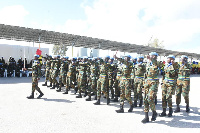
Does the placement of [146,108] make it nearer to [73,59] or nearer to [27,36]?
[73,59]

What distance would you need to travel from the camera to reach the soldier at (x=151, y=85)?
4695 millimetres

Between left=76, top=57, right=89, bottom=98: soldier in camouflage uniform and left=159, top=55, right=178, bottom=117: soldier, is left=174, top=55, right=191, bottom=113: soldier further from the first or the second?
left=76, top=57, right=89, bottom=98: soldier in camouflage uniform

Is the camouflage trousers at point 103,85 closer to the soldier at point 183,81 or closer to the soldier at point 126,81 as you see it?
the soldier at point 126,81

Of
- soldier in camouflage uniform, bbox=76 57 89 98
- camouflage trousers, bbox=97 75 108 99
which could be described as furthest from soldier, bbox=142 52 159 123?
soldier in camouflage uniform, bbox=76 57 89 98

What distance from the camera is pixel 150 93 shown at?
4703mm

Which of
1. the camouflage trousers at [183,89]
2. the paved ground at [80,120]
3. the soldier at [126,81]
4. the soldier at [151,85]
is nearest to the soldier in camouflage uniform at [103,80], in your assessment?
the paved ground at [80,120]

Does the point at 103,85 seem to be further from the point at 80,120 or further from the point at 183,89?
the point at 183,89

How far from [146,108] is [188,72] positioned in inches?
93.4

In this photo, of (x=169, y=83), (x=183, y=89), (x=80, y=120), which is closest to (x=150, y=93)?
(x=169, y=83)

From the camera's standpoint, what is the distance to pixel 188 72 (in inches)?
235

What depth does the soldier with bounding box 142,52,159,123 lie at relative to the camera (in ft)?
15.4

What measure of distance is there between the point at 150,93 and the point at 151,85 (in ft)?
0.82

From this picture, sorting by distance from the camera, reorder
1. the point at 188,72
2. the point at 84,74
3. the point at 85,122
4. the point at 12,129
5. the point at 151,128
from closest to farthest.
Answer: the point at 12,129
the point at 151,128
the point at 85,122
the point at 188,72
the point at 84,74

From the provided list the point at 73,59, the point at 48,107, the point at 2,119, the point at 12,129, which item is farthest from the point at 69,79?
the point at 12,129
